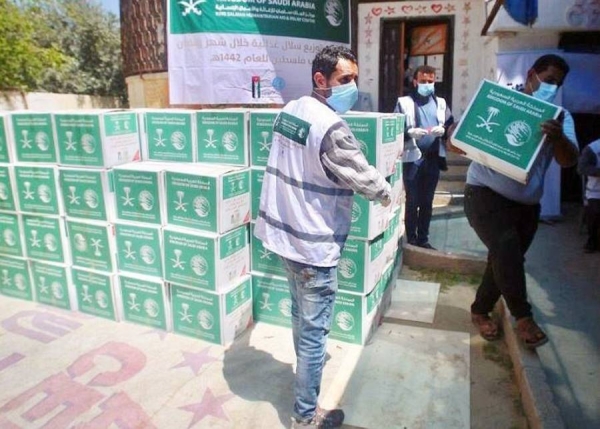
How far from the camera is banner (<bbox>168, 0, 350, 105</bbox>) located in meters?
6.64

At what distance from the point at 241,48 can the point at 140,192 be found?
419 cm

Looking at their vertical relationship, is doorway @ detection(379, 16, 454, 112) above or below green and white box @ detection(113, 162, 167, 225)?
above

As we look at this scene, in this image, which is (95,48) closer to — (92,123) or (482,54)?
(482,54)

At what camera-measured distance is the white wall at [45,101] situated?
11703 mm

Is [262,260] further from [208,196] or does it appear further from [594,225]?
[594,225]

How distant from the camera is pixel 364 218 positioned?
2.93 metres

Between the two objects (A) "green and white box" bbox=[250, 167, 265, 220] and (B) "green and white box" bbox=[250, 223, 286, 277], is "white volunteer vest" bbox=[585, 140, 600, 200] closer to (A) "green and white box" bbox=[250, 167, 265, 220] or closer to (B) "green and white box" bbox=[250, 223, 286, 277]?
(B) "green and white box" bbox=[250, 223, 286, 277]

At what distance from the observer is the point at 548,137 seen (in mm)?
2395

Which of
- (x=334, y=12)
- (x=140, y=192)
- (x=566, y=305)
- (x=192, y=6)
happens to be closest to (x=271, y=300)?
(x=140, y=192)

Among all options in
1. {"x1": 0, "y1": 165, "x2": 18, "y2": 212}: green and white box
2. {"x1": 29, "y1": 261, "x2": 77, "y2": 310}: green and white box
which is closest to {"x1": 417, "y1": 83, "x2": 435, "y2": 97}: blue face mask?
{"x1": 29, "y1": 261, "x2": 77, "y2": 310}: green and white box

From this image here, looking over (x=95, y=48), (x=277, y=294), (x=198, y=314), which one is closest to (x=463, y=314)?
(x=277, y=294)

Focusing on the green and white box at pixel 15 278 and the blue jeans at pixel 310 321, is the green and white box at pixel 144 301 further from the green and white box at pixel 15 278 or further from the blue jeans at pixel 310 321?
the blue jeans at pixel 310 321

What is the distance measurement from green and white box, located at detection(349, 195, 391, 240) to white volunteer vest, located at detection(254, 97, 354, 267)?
0.73 metres

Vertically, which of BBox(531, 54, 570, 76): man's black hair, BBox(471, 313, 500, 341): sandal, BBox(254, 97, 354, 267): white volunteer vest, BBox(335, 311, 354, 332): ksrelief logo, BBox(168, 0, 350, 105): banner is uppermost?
BBox(168, 0, 350, 105): banner
